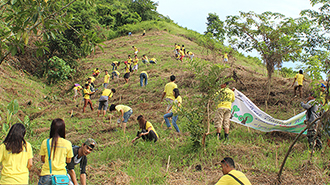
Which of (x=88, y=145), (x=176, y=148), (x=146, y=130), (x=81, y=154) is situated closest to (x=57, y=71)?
(x=146, y=130)

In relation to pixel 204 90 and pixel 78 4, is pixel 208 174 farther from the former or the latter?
pixel 78 4

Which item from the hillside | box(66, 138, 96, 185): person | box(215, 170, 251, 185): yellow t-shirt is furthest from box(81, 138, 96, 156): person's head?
box(215, 170, 251, 185): yellow t-shirt

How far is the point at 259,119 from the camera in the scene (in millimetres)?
6969

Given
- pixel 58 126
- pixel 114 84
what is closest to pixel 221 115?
pixel 58 126

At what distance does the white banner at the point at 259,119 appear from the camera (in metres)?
6.66

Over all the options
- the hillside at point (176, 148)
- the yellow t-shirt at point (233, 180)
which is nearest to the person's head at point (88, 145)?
the hillside at point (176, 148)

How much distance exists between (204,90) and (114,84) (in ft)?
37.1

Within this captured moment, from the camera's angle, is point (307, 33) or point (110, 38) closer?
point (307, 33)

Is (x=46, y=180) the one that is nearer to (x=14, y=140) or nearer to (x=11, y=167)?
(x=11, y=167)

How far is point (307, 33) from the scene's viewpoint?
888 cm

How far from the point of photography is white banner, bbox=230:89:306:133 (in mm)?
6656

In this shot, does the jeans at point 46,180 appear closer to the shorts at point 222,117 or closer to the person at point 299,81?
the shorts at point 222,117

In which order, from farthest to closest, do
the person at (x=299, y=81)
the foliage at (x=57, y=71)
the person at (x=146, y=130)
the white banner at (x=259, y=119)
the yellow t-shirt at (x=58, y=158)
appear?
1. the foliage at (x=57, y=71)
2. the person at (x=299, y=81)
3. the white banner at (x=259, y=119)
4. the person at (x=146, y=130)
5. the yellow t-shirt at (x=58, y=158)

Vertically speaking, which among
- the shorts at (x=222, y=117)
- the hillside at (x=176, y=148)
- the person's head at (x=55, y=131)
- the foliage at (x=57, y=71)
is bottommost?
the hillside at (x=176, y=148)
